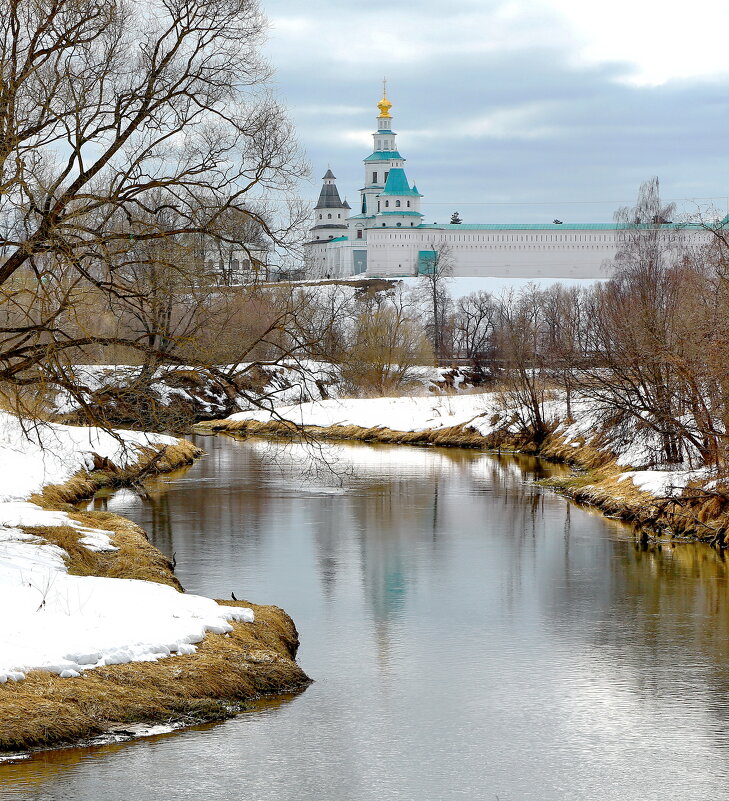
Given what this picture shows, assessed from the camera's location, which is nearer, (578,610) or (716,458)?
(578,610)

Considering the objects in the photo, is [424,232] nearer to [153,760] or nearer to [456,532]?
[456,532]

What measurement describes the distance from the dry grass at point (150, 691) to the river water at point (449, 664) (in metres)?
0.17

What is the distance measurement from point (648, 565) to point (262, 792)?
808 cm

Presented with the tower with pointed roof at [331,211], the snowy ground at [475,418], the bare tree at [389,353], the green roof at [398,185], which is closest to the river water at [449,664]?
the snowy ground at [475,418]

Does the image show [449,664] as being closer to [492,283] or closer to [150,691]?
[150,691]

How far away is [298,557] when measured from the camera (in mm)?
13695

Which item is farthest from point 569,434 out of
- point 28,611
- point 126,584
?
point 28,611

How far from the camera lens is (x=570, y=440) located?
86.2 feet

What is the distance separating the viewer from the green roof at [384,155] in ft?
350

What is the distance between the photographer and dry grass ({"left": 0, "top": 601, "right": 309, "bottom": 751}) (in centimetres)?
663

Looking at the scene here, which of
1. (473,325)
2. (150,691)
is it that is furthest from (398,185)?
(150,691)

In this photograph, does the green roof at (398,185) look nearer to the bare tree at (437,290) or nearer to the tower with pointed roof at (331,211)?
the bare tree at (437,290)

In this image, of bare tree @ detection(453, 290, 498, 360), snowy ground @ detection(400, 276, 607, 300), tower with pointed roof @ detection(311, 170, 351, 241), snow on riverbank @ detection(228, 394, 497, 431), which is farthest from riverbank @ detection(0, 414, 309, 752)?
tower with pointed roof @ detection(311, 170, 351, 241)

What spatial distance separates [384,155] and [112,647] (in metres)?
103
